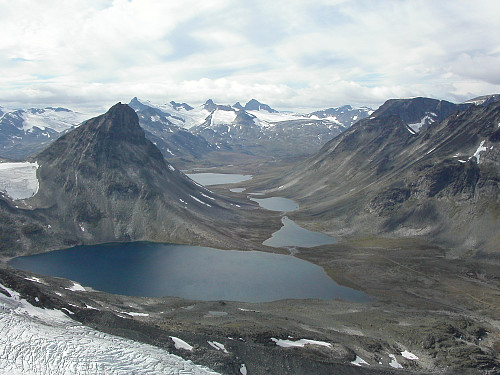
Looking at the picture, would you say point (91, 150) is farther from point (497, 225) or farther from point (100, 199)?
point (497, 225)

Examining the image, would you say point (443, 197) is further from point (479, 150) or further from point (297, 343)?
point (297, 343)

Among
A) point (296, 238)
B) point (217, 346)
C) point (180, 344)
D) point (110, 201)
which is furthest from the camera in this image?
point (110, 201)

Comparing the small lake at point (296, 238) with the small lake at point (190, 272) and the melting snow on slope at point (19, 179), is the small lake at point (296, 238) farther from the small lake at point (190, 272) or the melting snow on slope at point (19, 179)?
the melting snow on slope at point (19, 179)

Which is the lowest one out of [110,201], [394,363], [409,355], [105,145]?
[409,355]

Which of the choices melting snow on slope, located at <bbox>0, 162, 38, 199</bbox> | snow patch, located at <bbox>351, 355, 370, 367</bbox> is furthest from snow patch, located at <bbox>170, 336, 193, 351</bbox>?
melting snow on slope, located at <bbox>0, 162, 38, 199</bbox>

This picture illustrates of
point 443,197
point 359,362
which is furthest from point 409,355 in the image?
point 443,197

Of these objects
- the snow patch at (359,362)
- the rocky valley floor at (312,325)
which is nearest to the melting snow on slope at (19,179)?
the rocky valley floor at (312,325)

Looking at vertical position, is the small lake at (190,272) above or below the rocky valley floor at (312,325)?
below
